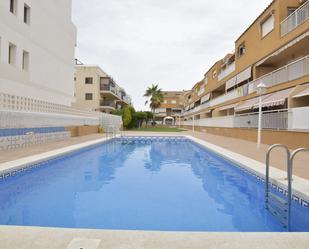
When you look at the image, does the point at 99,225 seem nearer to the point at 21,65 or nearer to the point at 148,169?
the point at 148,169

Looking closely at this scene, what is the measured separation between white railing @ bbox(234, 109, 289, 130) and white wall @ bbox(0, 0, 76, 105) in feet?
53.7

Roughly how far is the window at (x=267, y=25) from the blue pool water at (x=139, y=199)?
12.9m

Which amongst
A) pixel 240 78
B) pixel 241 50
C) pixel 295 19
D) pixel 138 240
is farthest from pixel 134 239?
pixel 241 50

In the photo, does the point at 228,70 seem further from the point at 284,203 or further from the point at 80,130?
the point at 284,203

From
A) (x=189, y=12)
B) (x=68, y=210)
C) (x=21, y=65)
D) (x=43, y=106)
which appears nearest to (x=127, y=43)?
(x=189, y=12)

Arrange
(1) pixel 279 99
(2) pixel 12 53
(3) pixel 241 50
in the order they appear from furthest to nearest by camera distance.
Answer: (3) pixel 241 50
(2) pixel 12 53
(1) pixel 279 99

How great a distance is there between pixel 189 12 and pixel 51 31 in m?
12.5

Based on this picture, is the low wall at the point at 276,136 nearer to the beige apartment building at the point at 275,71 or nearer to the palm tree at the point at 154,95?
the beige apartment building at the point at 275,71

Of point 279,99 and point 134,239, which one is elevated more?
point 279,99

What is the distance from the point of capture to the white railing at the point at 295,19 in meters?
14.3

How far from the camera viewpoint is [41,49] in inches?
877

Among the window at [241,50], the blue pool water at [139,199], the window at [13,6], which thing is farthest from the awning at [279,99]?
the window at [13,6]

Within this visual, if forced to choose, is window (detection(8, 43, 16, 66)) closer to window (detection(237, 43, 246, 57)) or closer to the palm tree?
window (detection(237, 43, 246, 57))

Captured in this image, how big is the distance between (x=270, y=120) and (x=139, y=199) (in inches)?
477
